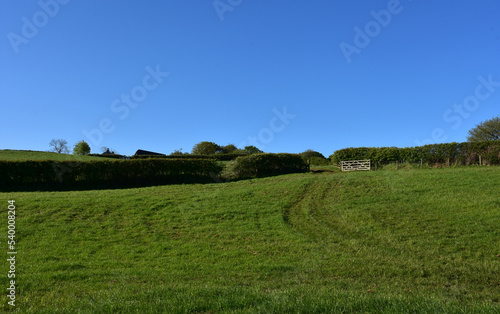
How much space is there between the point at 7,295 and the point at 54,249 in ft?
17.0

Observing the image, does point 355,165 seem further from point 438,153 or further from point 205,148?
point 205,148

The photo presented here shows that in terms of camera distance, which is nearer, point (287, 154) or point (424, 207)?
point (424, 207)

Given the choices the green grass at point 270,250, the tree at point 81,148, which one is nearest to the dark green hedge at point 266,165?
the green grass at point 270,250

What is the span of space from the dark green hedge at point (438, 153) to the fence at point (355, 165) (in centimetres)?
117

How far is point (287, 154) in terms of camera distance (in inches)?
1294

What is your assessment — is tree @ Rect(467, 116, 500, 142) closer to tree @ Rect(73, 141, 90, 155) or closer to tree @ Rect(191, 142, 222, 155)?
tree @ Rect(191, 142, 222, 155)

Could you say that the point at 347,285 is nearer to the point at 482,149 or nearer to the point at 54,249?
the point at 54,249

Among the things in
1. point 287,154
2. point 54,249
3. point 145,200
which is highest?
point 287,154

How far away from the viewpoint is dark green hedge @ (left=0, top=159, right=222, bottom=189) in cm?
2653

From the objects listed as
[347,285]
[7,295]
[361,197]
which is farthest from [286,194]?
[7,295]

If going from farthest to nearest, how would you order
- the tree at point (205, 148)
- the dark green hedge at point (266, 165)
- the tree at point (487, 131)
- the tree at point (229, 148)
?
the tree at point (229, 148) < the tree at point (205, 148) < the tree at point (487, 131) < the dark green hedge at point (266, 165)

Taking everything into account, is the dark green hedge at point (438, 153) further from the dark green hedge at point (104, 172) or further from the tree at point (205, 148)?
the tree at point (205, 148)

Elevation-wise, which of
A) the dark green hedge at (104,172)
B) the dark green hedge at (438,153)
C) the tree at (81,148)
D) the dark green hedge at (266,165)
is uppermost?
the tree at (81,148)

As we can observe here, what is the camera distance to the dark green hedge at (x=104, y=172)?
87.0ft
